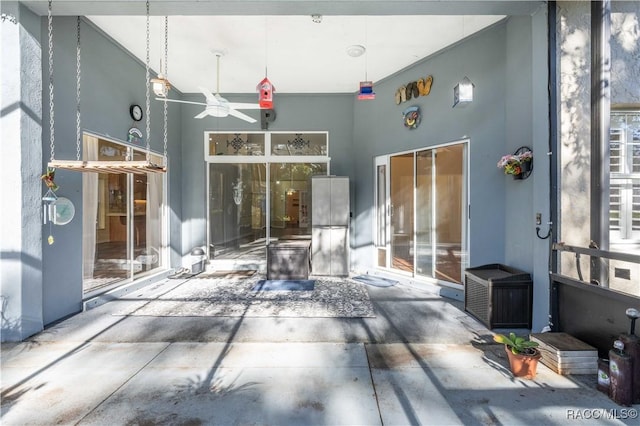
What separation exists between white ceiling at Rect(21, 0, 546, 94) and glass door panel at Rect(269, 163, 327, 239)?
166cm

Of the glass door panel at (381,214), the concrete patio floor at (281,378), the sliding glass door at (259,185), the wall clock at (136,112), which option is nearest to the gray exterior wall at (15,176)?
the concrete patio floor at (281,378)

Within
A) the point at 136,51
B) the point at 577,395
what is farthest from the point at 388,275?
the point at 136,51

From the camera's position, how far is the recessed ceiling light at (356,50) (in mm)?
4413

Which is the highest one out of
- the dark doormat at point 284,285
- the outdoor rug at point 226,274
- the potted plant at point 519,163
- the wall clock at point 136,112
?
the wall clock at point 136,112

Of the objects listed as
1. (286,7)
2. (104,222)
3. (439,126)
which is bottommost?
(104,222)

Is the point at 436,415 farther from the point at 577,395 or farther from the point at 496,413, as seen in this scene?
the point at 577,395

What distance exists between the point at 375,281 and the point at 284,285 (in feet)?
5.42

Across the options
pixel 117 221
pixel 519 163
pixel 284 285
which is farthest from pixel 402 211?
pixel 117 221

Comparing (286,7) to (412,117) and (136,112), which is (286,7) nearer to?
(412,117)

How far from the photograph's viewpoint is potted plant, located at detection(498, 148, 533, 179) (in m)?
3.30

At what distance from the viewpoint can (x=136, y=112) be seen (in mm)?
4777

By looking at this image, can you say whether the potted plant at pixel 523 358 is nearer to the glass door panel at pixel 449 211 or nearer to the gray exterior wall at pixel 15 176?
the glass door panel at pixel 449 211

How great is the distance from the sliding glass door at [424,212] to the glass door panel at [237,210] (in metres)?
2.59

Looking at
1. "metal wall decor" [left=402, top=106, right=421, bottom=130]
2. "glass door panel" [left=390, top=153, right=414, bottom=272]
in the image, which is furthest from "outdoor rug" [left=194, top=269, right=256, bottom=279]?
"metal wall decor" [left=402, top=106, right=421, bottom=130]
